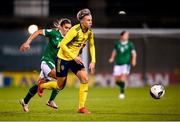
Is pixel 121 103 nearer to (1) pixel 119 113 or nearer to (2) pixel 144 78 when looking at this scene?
(1) pixel 119 113

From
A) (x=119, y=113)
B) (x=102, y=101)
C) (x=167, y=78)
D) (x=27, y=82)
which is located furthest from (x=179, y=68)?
(x=119, y=113)

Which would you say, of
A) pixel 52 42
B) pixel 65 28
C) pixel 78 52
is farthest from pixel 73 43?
pixel 52 42

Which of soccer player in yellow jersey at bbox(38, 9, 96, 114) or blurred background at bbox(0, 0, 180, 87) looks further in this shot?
blurred background at bbox(0, 0, 180, 87)

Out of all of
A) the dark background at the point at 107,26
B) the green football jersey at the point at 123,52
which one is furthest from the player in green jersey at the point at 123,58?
the dark background at the point at 107,26

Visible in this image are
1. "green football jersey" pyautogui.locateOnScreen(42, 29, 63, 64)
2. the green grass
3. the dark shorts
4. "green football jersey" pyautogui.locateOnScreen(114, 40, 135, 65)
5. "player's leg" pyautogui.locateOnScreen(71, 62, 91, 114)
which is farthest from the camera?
"green football jersey" pyautogui.locateOnScreen(114, 40, 135, 65)

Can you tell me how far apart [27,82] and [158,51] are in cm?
588

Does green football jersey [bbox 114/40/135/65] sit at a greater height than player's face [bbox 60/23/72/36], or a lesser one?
lesser

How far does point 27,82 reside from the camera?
30.6m

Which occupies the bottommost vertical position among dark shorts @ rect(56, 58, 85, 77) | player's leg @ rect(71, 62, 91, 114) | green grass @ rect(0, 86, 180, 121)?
green grass @ rect(0, 86, 180, 121)

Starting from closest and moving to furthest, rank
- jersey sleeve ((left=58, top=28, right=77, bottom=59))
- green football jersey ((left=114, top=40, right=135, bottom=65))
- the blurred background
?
jersey sleeve ((left=58, top=28, right=77, bottom=59)) → green football jersey ((left=114, top=40, right=135, bottom=65)) → the blurred background

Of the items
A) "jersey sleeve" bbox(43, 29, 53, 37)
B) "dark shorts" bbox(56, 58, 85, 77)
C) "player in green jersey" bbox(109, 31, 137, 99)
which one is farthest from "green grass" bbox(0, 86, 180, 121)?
"player in green jersey" bbox(109, 31, 137, 99)

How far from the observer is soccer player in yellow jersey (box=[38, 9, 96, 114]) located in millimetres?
15914

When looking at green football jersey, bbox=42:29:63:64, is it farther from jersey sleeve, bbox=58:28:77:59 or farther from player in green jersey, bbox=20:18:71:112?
jersey sleeve, bbox=58:28:77:59

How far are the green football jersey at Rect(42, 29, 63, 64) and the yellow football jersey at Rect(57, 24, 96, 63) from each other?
1136mm
